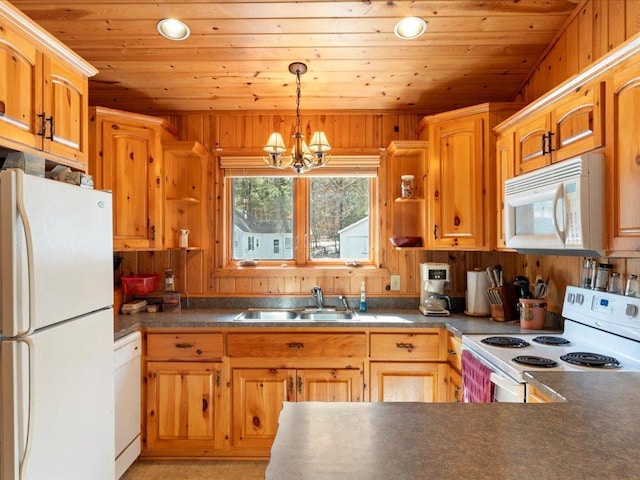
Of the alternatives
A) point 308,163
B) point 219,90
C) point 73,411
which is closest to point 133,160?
point 219,90

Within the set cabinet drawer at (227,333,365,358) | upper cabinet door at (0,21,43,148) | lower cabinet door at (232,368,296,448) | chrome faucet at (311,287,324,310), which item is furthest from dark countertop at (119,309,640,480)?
chrome faucet at (311,287,324,310)

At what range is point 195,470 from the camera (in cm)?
241

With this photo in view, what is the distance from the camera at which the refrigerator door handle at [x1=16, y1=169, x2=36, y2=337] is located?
130 cm

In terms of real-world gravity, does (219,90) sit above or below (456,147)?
above

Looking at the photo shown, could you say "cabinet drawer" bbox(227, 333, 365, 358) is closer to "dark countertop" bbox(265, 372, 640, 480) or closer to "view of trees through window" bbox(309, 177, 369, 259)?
"view of trees through window" bbox(309, 177, 369, 259)

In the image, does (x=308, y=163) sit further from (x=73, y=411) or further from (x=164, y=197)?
(x=73, y=411)

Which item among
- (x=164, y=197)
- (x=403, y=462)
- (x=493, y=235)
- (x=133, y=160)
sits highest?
(x=133, y=160)

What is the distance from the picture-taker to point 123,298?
9.34 ft

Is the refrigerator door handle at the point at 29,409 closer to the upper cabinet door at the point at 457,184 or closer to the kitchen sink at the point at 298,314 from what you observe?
the kitchen sink at the point at 298,314

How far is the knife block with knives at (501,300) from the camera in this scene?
2.51 m

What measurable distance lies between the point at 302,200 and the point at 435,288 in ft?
3.97

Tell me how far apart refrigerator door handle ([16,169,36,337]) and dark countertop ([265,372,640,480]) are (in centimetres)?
94

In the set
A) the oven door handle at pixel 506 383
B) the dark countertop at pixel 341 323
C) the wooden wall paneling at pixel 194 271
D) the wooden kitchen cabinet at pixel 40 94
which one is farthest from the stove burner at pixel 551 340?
the wooden kitchen cabinet at pixel 40 94

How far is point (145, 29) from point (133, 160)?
0.81 m
